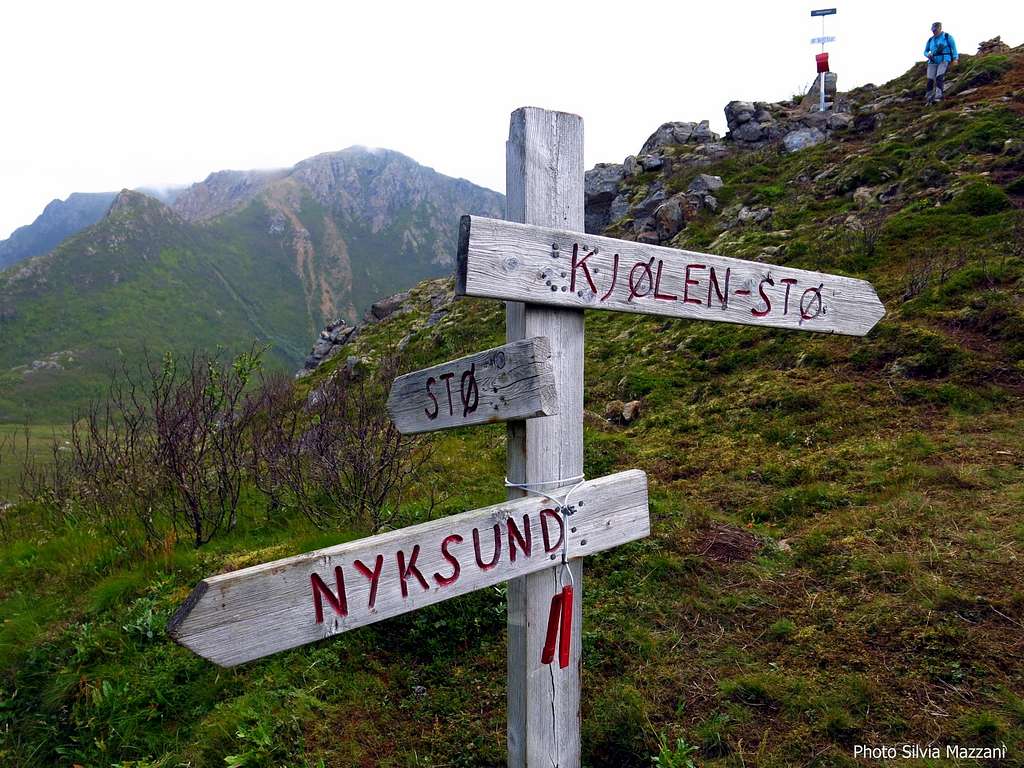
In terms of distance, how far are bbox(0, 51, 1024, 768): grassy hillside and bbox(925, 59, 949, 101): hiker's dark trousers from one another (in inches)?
481

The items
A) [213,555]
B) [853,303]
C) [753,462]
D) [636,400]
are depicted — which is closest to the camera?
[853,303]

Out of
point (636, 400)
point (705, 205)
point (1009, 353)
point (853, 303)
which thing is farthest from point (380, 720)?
point (705, 205)

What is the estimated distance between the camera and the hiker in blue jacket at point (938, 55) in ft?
55.1

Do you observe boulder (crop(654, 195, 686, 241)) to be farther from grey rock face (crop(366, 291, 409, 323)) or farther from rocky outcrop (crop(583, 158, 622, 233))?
grey rock face (crop(366, 291, 409, 323))

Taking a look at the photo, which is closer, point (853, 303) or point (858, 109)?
point (853, 303)

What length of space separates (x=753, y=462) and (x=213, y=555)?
203 inches

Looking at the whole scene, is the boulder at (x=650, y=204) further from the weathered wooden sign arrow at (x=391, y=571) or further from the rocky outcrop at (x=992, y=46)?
the weathered wooden sign arrow at (x=391, y=571)

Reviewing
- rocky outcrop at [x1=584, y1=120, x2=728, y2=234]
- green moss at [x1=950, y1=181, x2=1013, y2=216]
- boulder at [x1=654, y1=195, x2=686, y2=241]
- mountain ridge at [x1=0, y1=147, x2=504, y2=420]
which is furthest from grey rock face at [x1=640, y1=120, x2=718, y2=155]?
mountain ridge at [x1=0, y1=147, x2=504, y2=420]

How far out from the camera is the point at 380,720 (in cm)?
322

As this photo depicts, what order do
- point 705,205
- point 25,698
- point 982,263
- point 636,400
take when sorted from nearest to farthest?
point 25,698, point 982,263, point 636,400, point 705,205

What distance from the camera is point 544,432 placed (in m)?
2.24

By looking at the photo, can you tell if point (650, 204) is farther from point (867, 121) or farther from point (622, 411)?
point (622, 411)

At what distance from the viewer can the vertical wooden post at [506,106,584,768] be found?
7.08 ft

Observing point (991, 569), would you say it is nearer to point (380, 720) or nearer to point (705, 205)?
point (380, 720)
